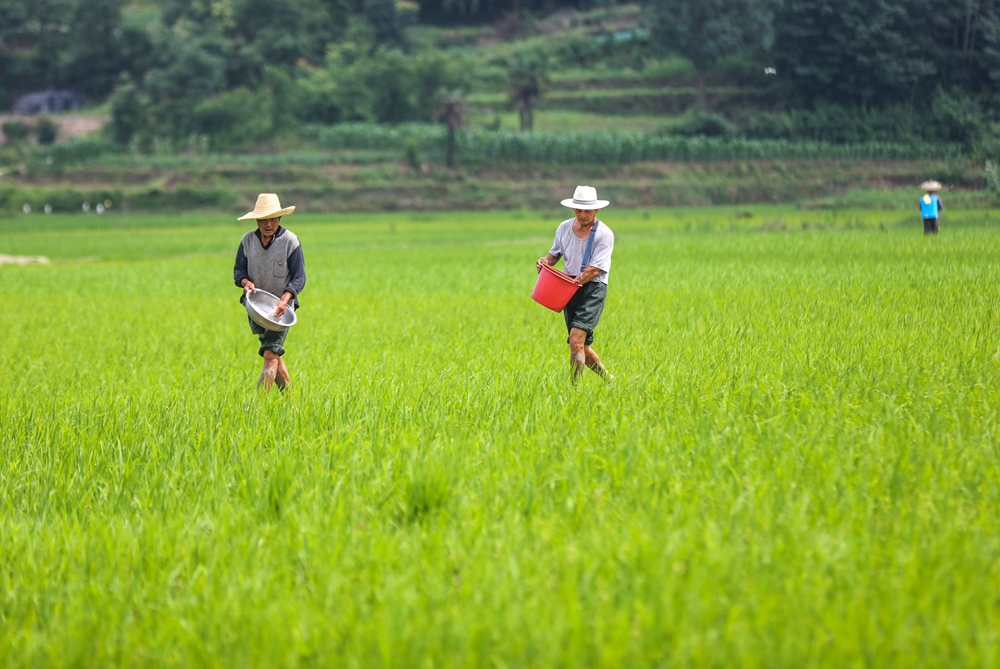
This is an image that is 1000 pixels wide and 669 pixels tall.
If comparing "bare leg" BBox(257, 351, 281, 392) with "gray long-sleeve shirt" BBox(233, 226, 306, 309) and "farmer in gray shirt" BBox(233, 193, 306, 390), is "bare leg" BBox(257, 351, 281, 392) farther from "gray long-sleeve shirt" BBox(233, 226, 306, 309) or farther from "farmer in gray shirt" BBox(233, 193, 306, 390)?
"gray long-sleeve shirt" BBox(233, 226, 306, 309)

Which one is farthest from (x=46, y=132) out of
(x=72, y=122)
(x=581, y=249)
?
(x=581, y=249)

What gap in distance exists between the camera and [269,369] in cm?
714

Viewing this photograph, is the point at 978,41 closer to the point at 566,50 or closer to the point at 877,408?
the point at 566,50

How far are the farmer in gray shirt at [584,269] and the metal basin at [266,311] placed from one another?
5.85 feet

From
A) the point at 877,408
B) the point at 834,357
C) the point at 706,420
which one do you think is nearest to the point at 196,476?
the point at 706,420

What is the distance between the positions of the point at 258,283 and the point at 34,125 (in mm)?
64582

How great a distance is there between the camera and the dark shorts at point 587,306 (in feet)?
23.2

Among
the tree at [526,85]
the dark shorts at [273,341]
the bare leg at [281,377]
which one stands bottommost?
the bare leg at [281,377]

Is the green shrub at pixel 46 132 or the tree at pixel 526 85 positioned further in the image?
the green shrub at pixel 46 132

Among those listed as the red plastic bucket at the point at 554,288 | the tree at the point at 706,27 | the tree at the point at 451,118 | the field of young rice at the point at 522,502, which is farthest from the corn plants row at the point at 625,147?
the red plastic bucket at the point at 554,288

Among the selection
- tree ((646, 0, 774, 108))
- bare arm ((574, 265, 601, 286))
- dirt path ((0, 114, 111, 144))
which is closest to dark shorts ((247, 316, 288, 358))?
bare arm ((574, 265, 601, 286))

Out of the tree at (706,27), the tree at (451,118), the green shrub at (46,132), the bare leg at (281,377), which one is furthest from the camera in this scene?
the tree at (706,27)

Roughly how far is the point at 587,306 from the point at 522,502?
10.9 ft

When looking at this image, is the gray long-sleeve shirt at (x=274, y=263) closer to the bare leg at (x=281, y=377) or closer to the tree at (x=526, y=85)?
the bare leg at (x=281, y=377)
